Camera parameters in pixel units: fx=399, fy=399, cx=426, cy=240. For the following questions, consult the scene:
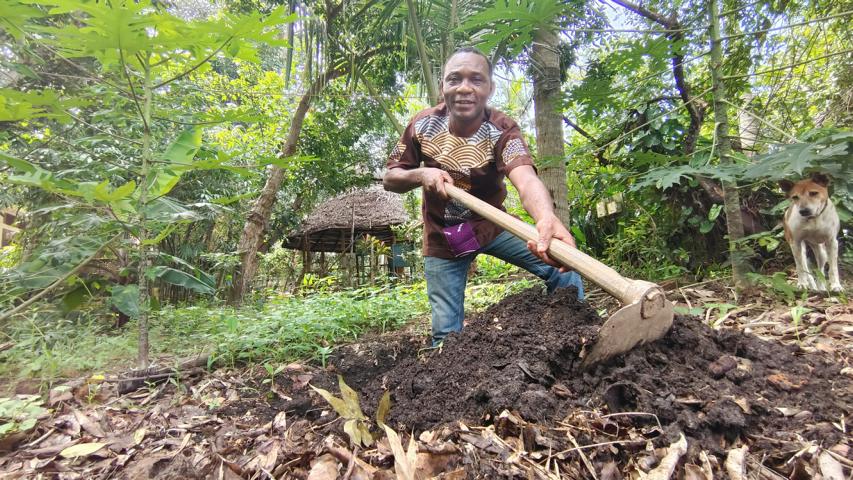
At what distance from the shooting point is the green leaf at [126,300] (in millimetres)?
1913

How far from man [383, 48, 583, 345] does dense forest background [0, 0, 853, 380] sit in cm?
42

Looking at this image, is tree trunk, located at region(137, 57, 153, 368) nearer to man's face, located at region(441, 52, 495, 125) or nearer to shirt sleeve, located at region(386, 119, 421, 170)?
shirt sleeve, located at region(386, 119, 421, 170)

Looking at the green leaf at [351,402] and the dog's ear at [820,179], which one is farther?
the dog's ear at [820,179]

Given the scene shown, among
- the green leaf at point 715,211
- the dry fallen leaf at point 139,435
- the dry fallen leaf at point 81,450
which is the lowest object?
the dry fallen leaf at point 139,435

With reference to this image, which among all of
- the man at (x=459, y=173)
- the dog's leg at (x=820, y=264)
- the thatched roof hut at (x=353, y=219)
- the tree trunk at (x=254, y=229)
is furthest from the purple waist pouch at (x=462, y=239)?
the thatched roof hut at (x=353, y=219)

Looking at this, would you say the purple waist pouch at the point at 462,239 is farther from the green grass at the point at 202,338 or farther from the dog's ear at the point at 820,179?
the dog's ear at the point at 820,179

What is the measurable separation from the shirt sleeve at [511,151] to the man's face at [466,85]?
0.21 meters

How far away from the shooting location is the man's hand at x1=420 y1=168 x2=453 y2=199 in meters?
2.01

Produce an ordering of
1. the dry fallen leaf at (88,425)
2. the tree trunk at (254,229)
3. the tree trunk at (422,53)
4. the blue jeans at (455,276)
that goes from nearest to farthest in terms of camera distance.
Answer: the dry fallen leaf at (88,425) → the blue jeans at (455,276) → the tree trunk at (422,53) → the tree trunk at (254,229)

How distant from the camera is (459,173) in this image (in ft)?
A: 7.30

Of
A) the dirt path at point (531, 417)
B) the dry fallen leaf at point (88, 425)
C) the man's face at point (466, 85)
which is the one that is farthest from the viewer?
the man's face at point (466, 85)

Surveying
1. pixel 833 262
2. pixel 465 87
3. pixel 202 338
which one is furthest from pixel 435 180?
pixel 833 262

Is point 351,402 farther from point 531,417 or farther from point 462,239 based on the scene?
point 462,239

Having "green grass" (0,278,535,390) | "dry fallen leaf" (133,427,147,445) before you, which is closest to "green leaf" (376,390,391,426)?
"dry fallen leaf" (133,427,147,445)
